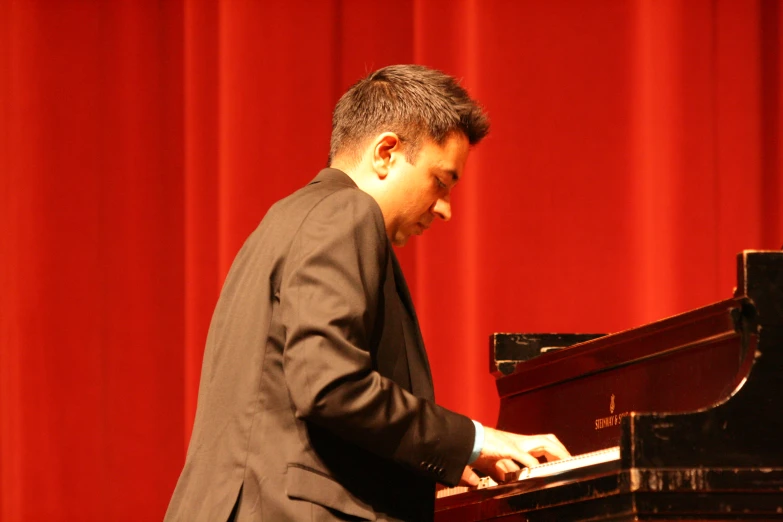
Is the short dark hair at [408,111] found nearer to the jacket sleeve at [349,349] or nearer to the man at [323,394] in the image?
the man at [323,394]

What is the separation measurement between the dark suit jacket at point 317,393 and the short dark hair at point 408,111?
0.19 meters

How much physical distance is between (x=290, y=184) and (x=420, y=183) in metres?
1.28

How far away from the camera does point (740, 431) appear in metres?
1.40

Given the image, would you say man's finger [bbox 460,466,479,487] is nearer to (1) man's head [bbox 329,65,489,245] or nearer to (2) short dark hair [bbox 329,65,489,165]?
(1) man's head [bbox 329,65,489,245]

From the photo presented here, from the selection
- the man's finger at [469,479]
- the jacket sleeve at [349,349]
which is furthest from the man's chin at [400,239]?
the man's finger at [469,479]

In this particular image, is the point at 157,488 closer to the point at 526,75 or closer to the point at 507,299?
the point at 507,299

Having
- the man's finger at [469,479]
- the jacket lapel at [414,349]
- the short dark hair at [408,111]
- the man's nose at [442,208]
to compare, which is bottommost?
the man's finger at [469,479]

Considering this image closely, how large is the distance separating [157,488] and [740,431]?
1.93 m

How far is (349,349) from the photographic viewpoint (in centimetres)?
143

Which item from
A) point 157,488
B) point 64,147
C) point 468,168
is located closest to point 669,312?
point 468,168

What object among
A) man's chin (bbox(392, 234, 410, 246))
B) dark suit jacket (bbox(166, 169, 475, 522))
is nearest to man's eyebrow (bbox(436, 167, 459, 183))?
man's chin (bbox(392, 234, 410, 246))

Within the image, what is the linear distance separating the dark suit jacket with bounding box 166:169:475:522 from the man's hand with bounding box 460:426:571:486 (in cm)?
4

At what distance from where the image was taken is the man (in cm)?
144

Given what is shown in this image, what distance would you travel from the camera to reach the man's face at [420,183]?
1.76 m
